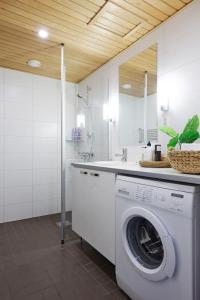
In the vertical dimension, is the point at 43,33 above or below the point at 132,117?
above

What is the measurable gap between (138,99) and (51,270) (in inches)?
73.9

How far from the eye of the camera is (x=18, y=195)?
9.57ft

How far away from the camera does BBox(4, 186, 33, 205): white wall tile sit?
2844 millimetres

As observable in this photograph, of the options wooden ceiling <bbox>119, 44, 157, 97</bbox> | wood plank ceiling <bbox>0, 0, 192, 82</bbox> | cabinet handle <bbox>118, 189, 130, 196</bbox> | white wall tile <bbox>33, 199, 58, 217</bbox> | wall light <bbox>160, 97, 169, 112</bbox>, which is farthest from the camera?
white wall tile <bbox>33, 199, 58, 217</bbox>

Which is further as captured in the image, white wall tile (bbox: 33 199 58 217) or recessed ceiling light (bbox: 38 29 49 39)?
white wall tile (bbox: 33 199 58 217)

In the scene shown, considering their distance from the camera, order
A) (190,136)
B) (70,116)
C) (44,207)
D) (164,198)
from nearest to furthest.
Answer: (164,198)
(190,136)
(44,207)
(70,116)

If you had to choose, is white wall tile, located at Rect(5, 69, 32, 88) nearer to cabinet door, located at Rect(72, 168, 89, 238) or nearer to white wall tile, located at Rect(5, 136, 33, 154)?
white wall tile, located at Rect(5, 136, 33, 154)

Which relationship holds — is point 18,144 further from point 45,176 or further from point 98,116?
point 98,116

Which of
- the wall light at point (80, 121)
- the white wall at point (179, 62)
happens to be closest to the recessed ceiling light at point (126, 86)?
the white wall at point (179, 62)

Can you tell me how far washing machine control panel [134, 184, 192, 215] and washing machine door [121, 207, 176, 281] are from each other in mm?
69

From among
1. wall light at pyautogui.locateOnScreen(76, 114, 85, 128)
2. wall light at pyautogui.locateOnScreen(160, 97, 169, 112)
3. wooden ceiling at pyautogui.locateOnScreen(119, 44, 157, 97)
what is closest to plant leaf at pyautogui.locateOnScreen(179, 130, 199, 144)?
wall light at pyautogui.locateOnScreen(160, 97, 169, 112)

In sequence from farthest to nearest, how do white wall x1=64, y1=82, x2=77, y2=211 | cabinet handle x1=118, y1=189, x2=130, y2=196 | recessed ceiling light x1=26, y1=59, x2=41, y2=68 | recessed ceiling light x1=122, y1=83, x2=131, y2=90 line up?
white wall x1=64, y1=82, x2=77, y2=211
recessed ceiling light x1=26, y1=59, x2=41, y2=68
recessed ceiling light x1=122, y1=83, x2=131, y2=90
cabinet handle x1=118, y1=189, x2=130, y2=196

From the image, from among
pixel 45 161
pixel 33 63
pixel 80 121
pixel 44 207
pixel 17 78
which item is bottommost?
pixel 44 207

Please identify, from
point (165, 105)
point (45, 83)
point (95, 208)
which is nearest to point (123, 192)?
point (95, 208)
